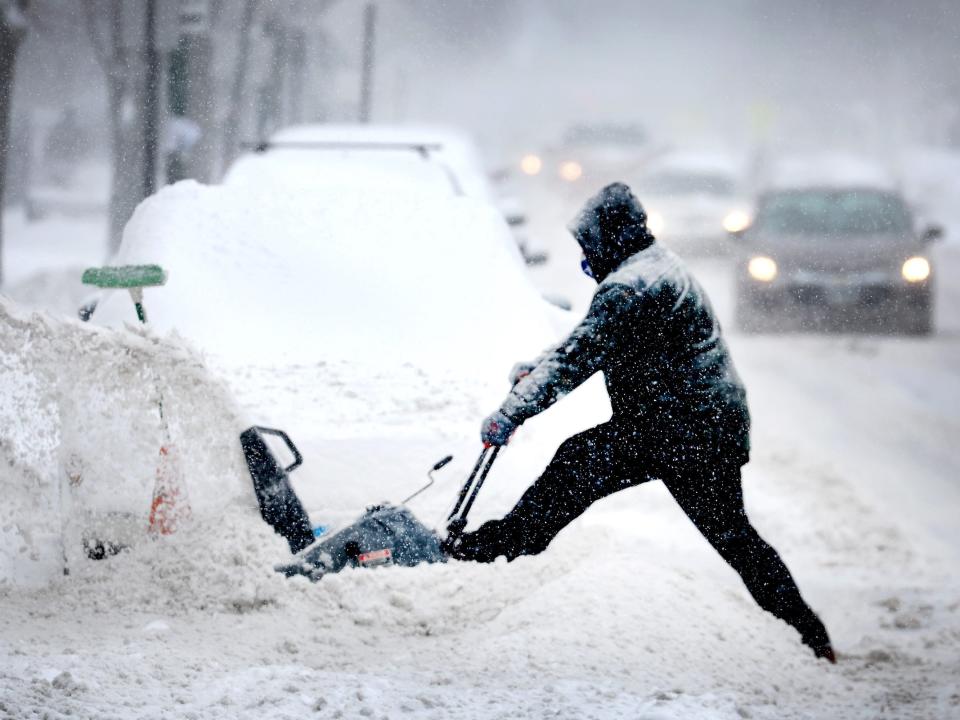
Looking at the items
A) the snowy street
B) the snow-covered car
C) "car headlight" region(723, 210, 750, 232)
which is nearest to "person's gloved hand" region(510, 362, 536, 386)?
the snowy street

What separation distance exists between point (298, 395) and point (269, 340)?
0.44 m

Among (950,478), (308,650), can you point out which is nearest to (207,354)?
(308,650)

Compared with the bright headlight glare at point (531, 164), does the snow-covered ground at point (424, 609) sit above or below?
above

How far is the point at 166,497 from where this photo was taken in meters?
5.05

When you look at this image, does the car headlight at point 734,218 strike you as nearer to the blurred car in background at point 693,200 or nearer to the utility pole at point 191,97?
the blurred car in background at point 693,200

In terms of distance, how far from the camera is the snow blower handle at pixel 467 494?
4.96 meters

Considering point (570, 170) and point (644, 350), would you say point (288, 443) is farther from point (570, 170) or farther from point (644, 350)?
point (570, 170)

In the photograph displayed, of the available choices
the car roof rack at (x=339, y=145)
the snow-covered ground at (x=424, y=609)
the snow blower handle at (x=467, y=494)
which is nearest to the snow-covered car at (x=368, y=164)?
the car roof rack at (x=339, y=145)

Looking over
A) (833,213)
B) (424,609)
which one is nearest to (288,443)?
(424,609)

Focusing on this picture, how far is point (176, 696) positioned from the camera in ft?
13.3

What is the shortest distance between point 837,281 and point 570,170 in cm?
1778

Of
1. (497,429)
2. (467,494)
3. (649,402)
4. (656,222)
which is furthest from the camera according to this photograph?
(656,222)

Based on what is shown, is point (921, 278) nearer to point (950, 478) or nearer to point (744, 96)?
point (950, 478)

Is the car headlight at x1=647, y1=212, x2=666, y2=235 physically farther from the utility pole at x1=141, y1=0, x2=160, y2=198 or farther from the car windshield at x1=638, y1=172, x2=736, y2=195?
the utility pole at x1=141, y1=0, x2=160, y2=198
